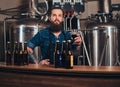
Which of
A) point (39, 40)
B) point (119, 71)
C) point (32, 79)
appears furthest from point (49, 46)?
point (119, 71)

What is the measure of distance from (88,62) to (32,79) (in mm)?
2404

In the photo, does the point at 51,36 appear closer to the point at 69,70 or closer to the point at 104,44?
the point at 69,70

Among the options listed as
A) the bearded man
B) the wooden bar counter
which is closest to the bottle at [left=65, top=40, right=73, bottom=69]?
the wooden bar counter

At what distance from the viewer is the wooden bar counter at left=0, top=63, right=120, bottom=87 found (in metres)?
2.17

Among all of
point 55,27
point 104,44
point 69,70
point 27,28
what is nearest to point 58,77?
point 69,70

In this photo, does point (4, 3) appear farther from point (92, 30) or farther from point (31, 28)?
point (92, 30)

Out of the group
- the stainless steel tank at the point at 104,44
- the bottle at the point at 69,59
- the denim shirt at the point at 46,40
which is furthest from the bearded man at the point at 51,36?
the stainless steel tank at the point at 104,44

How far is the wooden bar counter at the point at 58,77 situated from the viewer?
2.17 meters

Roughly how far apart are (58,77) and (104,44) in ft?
7.80

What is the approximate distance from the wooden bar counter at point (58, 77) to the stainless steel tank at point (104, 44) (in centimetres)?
218

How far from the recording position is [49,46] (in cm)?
338

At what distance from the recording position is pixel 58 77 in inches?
91.4

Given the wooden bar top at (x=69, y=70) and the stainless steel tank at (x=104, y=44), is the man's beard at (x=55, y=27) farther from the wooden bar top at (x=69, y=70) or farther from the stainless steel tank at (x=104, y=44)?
the stainless steel tank at (x=104, y=44)

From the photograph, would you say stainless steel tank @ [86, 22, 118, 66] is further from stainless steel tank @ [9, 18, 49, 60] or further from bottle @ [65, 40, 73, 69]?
bottle @ [65, 40, 73, 69]
